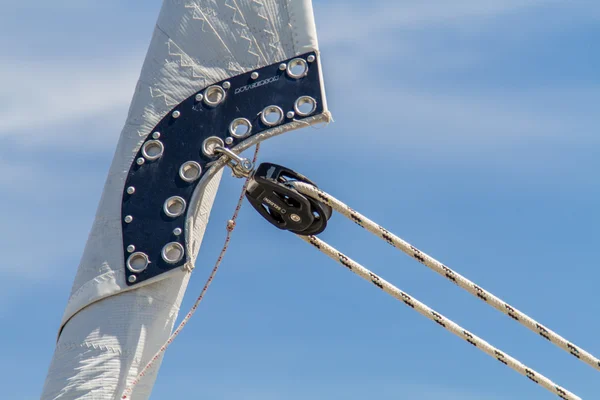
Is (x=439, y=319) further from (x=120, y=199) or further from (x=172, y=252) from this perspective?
(x=120, y=199)

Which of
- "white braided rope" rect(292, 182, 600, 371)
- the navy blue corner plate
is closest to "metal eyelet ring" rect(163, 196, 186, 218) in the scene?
the navy blue corner plate

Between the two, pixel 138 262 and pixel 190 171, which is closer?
pixel 138 262

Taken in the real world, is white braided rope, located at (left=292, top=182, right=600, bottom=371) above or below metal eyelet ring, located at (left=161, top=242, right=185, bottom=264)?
above

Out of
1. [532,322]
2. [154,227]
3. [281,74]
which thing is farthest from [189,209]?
[532,322]

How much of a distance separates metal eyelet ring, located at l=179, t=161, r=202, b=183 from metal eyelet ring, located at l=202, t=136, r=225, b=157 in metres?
0.18

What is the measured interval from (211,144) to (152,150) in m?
0.70

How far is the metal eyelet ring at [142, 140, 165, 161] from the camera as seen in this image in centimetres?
2414

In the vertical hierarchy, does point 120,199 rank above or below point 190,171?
below

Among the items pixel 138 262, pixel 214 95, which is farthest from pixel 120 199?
pixel 214 95

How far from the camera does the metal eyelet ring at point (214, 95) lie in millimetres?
24219

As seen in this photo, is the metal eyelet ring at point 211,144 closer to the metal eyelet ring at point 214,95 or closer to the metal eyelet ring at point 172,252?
the metal eyelet ring at point 214,95

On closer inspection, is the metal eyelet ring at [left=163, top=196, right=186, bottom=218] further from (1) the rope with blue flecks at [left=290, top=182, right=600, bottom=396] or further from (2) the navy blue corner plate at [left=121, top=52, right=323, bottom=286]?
(1) the rope with blue flecks at [left=290, top=182, right=600, bottom=396]

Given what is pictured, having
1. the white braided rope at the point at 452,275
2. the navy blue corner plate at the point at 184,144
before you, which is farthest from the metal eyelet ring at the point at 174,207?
the white braided rope at the point at 452,275

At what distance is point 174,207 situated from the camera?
23.9 metres
